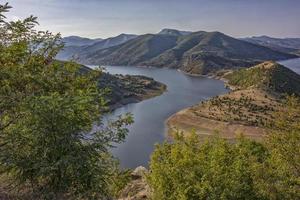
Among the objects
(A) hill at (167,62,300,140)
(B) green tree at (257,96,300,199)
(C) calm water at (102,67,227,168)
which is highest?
(B) green tree at (257,96,300,199)

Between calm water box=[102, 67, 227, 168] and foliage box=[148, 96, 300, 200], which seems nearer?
foliage box=[148, 96, 300, 200]

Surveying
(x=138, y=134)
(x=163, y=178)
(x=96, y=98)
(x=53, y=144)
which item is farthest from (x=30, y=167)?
(x=138, y=134)

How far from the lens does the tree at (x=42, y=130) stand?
51.1ft

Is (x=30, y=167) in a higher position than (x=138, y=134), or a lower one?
higher

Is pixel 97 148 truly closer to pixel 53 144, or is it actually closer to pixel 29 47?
pixel 53 144

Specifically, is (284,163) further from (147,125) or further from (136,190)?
(147,125)

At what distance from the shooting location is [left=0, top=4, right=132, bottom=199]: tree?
1557 centimetres

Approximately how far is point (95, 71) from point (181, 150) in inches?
429

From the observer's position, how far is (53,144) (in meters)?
15.7

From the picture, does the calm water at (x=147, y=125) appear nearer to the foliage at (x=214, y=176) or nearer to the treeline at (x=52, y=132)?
the foliage at (x=214, y=176)

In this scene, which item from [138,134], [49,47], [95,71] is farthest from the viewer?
[138,134]

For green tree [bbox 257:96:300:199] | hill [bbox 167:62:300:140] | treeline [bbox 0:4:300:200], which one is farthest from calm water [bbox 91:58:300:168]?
treeline [bbox 0:4:300:200]

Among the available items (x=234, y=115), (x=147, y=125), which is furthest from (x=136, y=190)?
(x=234, y=115)

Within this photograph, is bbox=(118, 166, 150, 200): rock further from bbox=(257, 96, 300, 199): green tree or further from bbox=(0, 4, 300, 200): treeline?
bbox=(0, 4, 300, 200): treeline
